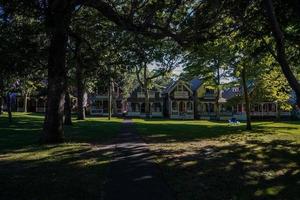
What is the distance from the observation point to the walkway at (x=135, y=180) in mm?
8305

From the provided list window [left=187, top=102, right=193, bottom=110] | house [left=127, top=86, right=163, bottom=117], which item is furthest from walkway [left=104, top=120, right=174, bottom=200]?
house [left=127, top=86, right=163, bottom=117]

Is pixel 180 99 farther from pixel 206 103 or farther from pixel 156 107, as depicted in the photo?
pixel 156 107

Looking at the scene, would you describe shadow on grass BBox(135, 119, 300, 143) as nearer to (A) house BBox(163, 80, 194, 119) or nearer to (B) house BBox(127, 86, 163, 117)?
(A) house BBox(163, 80, 194, 119)

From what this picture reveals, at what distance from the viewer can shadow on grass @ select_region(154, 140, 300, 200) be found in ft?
29.1

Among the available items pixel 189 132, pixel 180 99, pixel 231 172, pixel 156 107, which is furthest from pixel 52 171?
pixel 156 107

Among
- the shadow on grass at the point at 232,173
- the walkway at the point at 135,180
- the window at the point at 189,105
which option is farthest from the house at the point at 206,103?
the walkway at the point at 135,180

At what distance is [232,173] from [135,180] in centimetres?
A: 289

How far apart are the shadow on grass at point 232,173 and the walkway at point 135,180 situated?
0.33 m

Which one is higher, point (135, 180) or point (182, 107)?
point (182, 107)

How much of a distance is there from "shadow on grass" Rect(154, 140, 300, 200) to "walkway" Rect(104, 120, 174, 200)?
33 centimetres

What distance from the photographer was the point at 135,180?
9781mm

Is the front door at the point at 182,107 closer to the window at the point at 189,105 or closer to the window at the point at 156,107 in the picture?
the window at the point at 189,105

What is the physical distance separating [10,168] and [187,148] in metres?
7.61

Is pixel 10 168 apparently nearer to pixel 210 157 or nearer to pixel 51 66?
pixel 210 157
